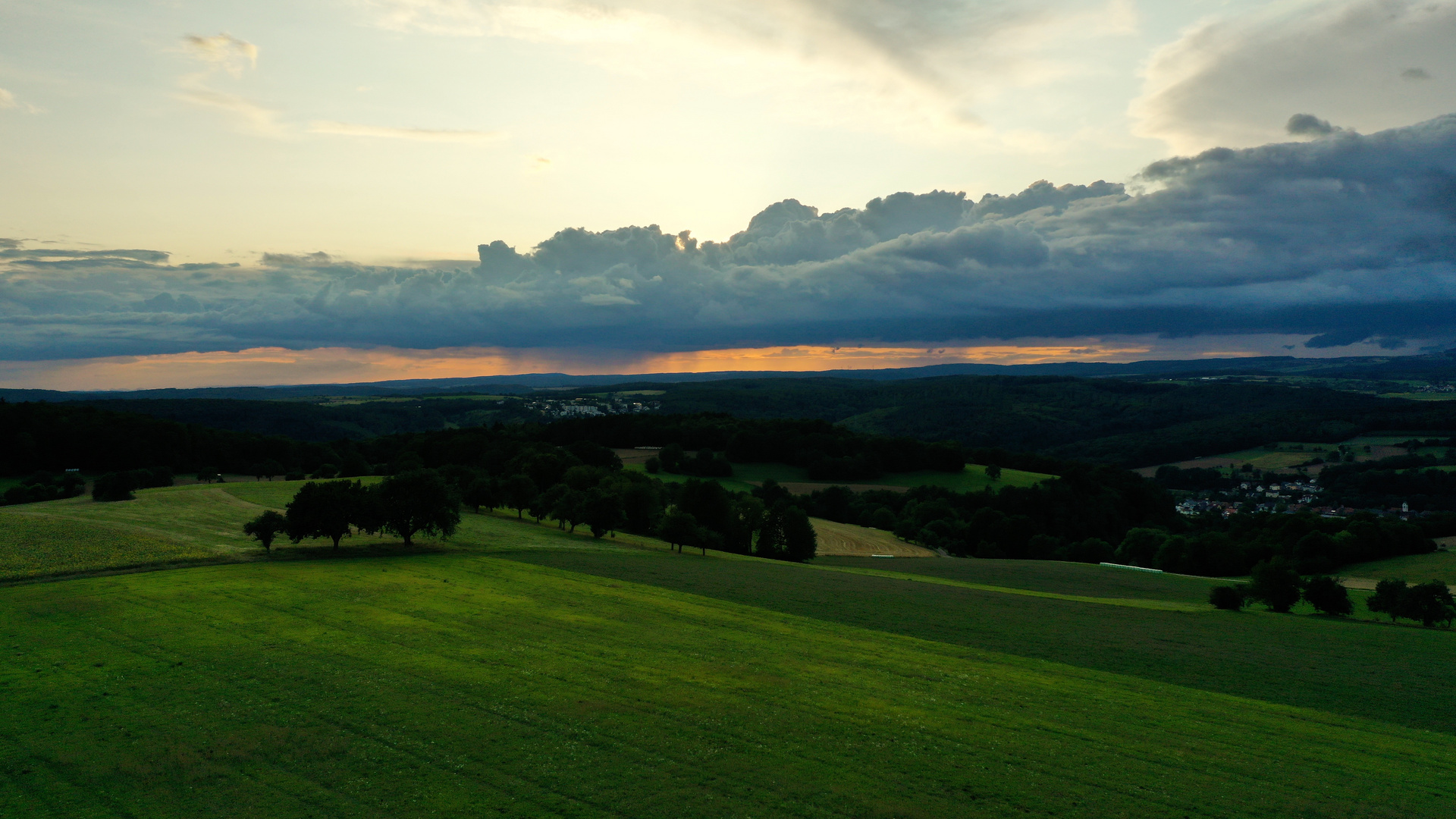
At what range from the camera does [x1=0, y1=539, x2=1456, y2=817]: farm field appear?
21.5 meters

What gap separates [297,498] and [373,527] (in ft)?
20.9

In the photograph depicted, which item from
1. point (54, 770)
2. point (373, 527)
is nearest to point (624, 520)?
point (373, 527)

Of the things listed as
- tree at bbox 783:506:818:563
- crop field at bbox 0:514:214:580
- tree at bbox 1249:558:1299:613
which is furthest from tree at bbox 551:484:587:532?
tree at bbox 1249:558:1299:613

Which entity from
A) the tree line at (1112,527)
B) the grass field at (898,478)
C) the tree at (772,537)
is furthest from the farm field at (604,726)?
the grass field at (898,478)


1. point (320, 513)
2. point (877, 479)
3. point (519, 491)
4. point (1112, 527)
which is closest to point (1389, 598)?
point (1112, 527)

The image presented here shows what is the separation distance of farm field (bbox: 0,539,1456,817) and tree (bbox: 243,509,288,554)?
643 inches

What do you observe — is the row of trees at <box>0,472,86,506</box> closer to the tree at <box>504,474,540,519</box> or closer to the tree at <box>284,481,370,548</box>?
the tree at <box>284,481,370,548</box>

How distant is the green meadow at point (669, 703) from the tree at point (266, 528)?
392 centimetres

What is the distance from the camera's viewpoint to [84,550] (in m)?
52.9

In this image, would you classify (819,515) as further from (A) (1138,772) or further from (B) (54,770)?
(B) (54,770)

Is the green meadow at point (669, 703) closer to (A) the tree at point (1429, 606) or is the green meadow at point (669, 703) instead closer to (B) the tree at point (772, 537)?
(A) the tree at point (1429, 606)

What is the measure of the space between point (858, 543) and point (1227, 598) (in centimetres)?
4452

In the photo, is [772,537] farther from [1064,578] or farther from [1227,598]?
[1227,598]

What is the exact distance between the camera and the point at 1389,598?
183ft
